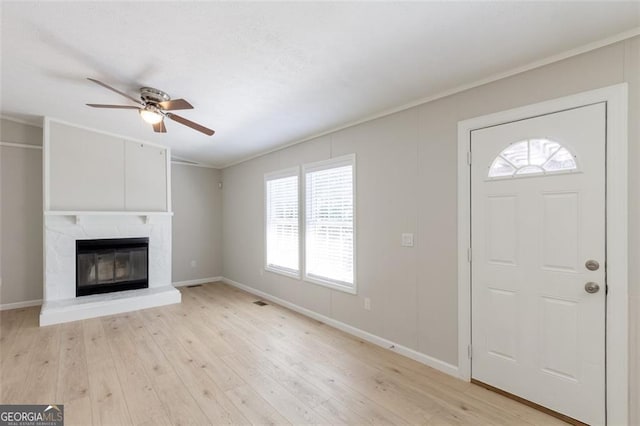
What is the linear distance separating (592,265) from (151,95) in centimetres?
386

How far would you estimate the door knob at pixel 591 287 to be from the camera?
1.94 m

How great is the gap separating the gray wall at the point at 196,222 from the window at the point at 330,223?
123 inches

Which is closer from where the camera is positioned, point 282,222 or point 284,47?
point 284,47

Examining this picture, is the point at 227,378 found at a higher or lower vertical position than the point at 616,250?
lower

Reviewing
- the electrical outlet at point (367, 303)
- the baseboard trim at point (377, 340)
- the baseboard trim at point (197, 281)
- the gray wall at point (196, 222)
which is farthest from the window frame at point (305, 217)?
the baseboard trim at point (197, 281)

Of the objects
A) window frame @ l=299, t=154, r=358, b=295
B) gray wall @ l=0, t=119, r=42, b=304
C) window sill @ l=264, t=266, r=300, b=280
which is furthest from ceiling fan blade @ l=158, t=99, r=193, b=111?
gray wall @ l=0, t=119, r=42, b=304

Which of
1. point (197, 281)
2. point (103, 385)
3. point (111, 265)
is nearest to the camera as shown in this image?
point (103, 385)

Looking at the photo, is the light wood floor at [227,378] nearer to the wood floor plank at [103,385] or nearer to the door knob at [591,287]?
the wood floor plank at [103,385]

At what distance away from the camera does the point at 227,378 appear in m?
2.60

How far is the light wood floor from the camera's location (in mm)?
2111

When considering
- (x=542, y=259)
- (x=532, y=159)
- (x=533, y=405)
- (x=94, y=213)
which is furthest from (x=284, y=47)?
(x=94, y=213)

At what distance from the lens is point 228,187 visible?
6.38 m

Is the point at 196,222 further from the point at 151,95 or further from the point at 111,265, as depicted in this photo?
the point at 151,95

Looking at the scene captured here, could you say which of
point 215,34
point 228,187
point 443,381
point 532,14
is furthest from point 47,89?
point 443,381
